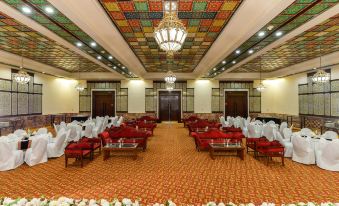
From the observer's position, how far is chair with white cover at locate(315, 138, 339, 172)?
575 centimetres

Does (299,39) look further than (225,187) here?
Yes

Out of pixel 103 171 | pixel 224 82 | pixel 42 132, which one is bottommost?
pixel 103 171

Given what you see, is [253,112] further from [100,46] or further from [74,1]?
[74,1]

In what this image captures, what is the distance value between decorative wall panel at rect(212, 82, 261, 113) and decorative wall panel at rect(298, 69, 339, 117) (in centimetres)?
414

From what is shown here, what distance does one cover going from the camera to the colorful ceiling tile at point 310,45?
6707 millimetres

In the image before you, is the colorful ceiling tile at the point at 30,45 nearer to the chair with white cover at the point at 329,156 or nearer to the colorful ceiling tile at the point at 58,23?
the colorful ceiling tile at the point at 58,23

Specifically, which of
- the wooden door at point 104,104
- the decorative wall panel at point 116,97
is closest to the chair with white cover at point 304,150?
the decorative wall panel at point 116,97

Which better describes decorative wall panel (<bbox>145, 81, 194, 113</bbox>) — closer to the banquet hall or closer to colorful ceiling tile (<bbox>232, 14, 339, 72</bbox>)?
the banquet hall

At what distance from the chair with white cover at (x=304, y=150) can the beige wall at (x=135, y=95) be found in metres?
12.6

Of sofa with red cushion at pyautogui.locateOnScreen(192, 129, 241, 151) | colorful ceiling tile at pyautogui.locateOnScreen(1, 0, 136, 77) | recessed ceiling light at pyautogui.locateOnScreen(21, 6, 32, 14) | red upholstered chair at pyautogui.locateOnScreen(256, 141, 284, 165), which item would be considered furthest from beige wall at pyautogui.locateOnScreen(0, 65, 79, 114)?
red upholstered chair at pyautogui.locateOnScreen(256, 141, 284, 165)

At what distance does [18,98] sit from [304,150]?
44.5ft

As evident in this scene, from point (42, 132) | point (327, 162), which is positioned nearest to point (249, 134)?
point (327, 162)

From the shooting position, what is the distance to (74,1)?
15.4 feet

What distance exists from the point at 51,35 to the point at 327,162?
29.0 ft
